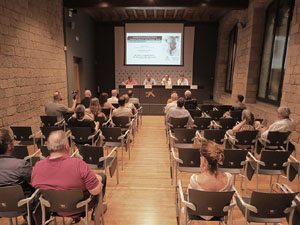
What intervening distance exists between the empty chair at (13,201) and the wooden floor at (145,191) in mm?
743

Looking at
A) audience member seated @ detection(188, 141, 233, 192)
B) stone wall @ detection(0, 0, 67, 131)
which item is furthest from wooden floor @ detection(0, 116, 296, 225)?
stone wall @ detection(0, 0, 67, 131)

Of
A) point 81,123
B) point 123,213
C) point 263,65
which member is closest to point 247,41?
point 263,65

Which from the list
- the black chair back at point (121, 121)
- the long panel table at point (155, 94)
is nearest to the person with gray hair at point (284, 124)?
the black chair back at point (121, 121)

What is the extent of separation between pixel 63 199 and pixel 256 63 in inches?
289

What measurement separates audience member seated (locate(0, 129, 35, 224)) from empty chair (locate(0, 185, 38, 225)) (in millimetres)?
90

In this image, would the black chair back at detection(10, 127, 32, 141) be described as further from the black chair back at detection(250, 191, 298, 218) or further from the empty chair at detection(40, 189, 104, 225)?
the black chair back at detection(250, 191, 298, 218)

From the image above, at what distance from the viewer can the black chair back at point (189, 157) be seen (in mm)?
2721

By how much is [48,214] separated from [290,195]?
2137mm

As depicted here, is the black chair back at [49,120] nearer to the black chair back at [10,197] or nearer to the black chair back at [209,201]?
the black chair back at [10,197]

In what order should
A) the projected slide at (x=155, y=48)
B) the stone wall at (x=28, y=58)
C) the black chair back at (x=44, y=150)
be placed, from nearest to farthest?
the black chair back at (x=44, y=150)
the stone wall at (x=28, y=58)
the projected slide at (x=155, y=48)

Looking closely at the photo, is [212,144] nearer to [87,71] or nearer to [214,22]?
[87,71]

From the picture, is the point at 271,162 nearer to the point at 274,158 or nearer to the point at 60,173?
the point at 274,158

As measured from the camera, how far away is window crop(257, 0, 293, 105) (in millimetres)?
5848

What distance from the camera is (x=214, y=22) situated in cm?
1127
